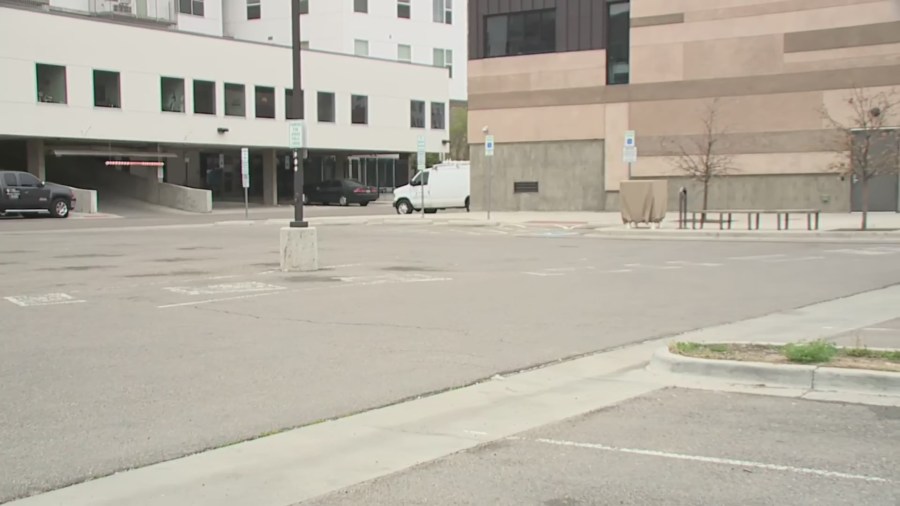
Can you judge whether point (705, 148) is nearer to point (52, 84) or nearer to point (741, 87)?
point (741, 87)

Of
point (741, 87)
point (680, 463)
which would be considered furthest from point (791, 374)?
point (741, 87)

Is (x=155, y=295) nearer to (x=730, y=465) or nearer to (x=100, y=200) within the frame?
(x=730, y=465)

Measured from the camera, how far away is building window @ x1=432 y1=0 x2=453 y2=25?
66.1 metres

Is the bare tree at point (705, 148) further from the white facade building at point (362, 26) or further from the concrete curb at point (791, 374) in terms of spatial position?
the white facade building at point (362, 26)

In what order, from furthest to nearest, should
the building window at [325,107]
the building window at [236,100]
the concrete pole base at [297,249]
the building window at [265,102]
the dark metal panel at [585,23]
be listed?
the building window at [325,107], the building window at [265,102], the building window at [236,100], the dark metal panel at [585,23], the concrete pole base at [297,249]

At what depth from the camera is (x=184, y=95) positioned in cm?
4472

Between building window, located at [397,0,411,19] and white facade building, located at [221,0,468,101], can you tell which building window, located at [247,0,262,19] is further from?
building window, located at [397,0,411,19]

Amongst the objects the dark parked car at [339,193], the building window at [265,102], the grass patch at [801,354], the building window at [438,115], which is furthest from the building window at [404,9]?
the grass patch at [801,354]

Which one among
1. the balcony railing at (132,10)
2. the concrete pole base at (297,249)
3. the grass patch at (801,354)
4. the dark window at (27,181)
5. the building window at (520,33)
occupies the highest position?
the balcony railing at (132,10)

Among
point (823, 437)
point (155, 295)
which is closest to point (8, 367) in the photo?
point (155, 295)

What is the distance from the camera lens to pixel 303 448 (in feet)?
18.2

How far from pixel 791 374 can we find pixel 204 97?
142 feet

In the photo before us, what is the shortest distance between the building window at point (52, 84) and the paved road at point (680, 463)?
39.9 meters

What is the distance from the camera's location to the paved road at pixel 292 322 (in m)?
6.14
